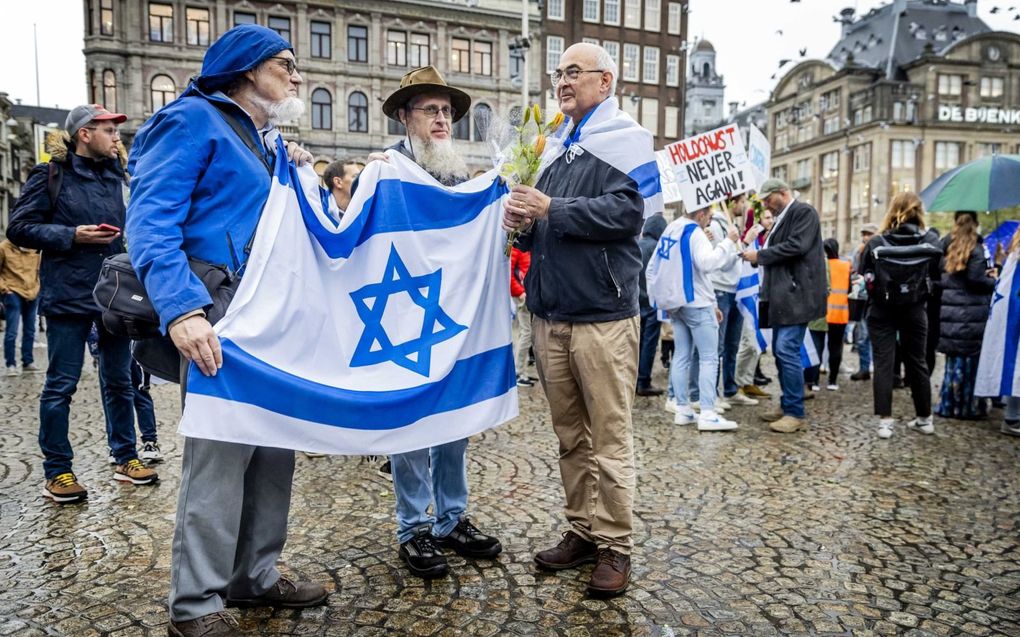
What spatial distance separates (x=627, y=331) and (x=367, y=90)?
42.7 metres

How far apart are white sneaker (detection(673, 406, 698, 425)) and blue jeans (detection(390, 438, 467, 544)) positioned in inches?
154

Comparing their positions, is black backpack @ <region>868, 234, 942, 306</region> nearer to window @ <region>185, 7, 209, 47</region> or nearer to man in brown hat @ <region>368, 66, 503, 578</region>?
man in brown hat @ <region>368, 66, 503, 578</region>

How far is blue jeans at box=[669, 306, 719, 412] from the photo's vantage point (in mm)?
7129

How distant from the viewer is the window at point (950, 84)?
64.8m

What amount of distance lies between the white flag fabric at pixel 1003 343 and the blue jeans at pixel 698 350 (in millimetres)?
2655

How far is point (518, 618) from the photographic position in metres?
3.10

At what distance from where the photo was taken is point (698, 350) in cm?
735

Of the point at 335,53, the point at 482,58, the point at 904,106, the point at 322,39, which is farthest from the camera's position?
the point at 904,106

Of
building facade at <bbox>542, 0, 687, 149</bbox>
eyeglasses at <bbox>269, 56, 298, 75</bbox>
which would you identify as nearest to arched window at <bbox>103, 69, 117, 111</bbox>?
building facade at <bbox>542, 0, 687, 149</bbox>

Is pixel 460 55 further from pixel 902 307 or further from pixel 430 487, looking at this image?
pixel 430 487

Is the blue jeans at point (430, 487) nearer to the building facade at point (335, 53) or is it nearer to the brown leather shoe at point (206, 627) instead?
the brown leather shoe at point (206, 627)

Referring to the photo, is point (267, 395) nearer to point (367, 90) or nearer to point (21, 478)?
point (21, 478)

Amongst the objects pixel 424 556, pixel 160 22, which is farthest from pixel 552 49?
pixel 424 556

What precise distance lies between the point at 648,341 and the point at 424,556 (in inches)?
253
